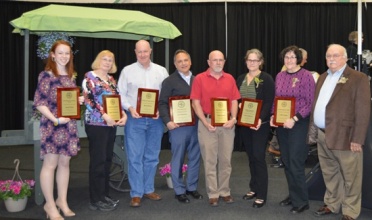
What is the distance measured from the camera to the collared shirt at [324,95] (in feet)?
12.6

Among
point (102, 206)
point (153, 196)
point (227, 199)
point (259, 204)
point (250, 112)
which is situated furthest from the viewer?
point (153, 196)

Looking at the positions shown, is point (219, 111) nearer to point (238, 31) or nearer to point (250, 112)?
point (250, 112)

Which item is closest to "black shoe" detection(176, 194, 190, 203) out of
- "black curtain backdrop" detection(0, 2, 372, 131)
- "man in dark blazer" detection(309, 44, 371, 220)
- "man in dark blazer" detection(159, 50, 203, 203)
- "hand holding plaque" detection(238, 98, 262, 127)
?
"man in dark blazer" detection(159, 50, 203, 203)

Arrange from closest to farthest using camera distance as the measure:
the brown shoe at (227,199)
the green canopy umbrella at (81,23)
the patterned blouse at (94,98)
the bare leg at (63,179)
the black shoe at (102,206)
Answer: the bare leg at (63,179), the patterned blouse at (94,98), the black shoe at (102,206), the brown shoe at (227,199), the green canopy umbrella at (81,23)

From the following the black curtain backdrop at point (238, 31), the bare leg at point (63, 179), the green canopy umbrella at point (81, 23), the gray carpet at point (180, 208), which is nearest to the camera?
the bare leg at point (63, 179)

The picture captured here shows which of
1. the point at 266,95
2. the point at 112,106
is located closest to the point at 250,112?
the point at 266,95

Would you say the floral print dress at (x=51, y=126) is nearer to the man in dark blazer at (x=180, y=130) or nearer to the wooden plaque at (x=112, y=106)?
the wooden plaque at (x=112, y=106)

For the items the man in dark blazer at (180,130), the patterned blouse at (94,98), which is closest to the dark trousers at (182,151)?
the man in dark blazer at (180,130)

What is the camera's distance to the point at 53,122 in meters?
3.74

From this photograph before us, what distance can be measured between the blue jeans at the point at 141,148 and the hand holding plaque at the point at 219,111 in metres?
0.65

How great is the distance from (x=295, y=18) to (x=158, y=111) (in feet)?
16.6

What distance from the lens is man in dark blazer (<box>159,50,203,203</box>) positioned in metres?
4.45

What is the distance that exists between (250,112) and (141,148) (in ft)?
3.74

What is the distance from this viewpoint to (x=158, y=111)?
4.51 metres
